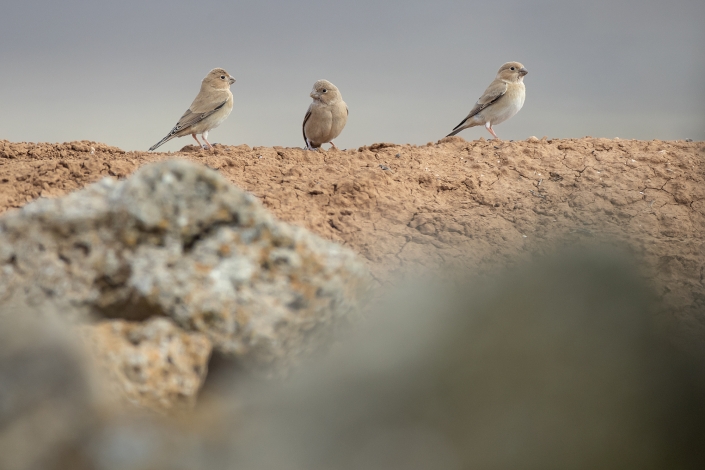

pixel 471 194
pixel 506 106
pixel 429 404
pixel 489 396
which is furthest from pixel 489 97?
pixel 429 404

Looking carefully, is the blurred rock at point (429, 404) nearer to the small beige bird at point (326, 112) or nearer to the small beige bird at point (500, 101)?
the small beige bird at point (326, 112)

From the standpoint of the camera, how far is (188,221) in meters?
2.55

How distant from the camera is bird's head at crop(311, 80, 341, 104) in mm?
8078

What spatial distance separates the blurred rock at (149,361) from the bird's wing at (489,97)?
22.4 ft

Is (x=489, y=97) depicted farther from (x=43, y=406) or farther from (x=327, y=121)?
(x=43, y=406)

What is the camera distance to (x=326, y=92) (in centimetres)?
810

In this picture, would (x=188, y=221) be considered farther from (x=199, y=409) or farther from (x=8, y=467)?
(x=8, y=467)

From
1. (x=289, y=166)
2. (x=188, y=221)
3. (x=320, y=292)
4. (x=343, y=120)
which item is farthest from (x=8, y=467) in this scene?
(x=343, y=120)

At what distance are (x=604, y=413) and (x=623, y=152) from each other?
4.53m

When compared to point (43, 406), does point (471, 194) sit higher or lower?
higher

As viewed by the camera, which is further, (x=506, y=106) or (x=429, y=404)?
(x=506, y=106)

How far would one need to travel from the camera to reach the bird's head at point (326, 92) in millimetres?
8078

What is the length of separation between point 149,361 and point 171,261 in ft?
1.41

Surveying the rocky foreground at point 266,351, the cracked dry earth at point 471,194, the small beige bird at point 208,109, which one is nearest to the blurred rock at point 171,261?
the rocky foreground at point 266,351
